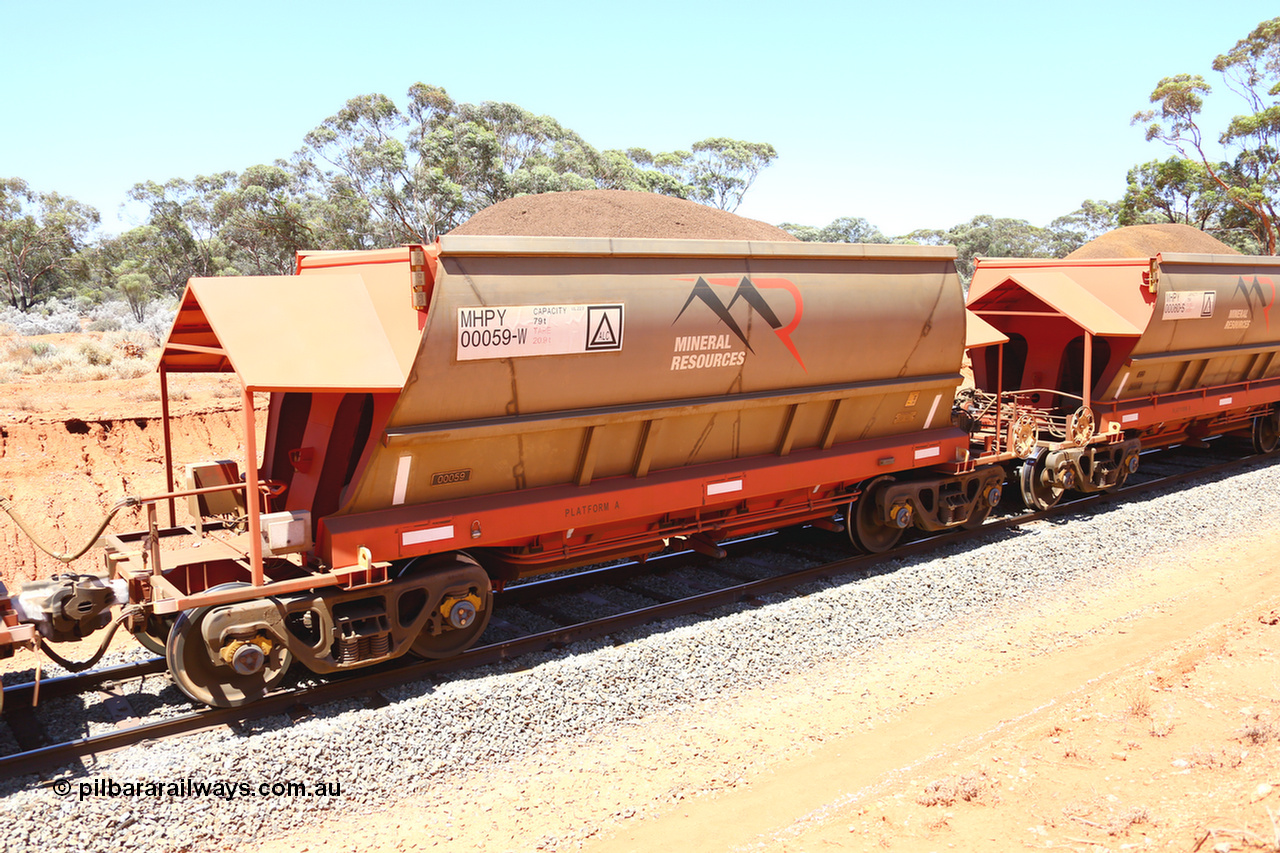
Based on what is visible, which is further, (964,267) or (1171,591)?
(964,267)

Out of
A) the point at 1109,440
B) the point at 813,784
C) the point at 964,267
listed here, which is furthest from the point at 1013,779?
the point at 964,267

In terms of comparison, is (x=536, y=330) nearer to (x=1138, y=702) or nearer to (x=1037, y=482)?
(x=1138, y=702)

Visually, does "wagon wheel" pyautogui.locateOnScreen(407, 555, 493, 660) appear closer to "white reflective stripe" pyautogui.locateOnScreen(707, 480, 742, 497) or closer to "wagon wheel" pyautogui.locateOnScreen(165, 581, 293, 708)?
"wagon wheel" pyautogui.locateOnScreen(165, 581, 293, 708)

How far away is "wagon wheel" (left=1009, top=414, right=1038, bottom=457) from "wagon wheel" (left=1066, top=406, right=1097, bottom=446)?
714 millimetres

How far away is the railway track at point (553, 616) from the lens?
6430mm

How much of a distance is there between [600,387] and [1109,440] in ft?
29.9

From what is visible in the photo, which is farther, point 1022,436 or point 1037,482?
point 1037,482

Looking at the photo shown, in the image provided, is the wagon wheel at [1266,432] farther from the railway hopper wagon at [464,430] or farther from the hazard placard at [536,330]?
the hazard placard at [536,330]

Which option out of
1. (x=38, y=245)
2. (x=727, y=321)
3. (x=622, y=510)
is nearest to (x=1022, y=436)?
(x=727, y=321)

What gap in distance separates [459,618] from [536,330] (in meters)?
2.50

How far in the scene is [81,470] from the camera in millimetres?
14242

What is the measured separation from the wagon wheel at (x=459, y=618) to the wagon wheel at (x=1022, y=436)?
24.8ft

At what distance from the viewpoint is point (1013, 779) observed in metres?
5.76

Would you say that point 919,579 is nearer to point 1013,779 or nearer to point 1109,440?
point 1013,779
